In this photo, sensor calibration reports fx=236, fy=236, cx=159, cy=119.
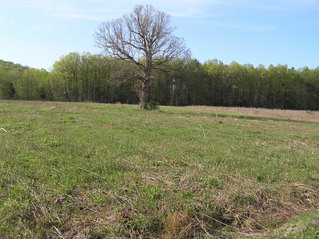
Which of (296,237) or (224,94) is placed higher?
(224,94)

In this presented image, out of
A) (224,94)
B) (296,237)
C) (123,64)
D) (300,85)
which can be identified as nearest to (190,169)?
(296,237)

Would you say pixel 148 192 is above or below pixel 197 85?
below

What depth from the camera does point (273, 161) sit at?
782 cm

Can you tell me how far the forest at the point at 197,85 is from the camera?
61.2m

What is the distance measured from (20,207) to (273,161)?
7.23 meters

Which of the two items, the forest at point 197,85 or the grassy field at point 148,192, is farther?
the forest at point 197,85

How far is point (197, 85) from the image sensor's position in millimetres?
67875

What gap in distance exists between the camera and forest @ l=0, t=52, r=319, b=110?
61188 mm

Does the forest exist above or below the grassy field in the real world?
above

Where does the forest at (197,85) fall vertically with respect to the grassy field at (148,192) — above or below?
above

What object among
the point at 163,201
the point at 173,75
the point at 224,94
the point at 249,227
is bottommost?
the point at 249,227

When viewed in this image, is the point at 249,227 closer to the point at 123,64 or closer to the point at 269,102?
the point at 123,64

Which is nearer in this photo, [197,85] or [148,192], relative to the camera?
[148,192]

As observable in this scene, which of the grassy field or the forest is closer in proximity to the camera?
the grassy field
